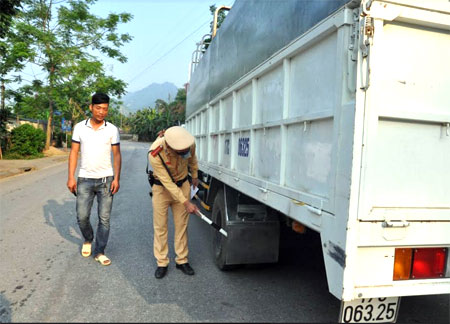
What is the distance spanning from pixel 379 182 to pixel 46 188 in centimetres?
923

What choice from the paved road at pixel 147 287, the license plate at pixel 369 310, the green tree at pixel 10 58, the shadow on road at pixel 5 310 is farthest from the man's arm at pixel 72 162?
the green tree at pixel 10 58

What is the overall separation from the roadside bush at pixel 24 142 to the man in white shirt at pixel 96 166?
14963mm

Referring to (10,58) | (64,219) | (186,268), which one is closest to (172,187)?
(186,268)

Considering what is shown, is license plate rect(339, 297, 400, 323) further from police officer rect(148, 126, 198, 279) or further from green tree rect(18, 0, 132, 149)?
green tree rect(18, 0, 132, 149)

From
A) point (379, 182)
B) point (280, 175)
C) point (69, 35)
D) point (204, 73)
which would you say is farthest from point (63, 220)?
point (69, 35)

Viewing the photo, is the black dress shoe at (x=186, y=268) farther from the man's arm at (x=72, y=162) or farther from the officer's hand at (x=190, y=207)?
the man's arm at (x=72, y=162)

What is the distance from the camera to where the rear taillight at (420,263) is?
2008 millimetres

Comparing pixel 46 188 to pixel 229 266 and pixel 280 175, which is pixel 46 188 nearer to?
pixel 229 266

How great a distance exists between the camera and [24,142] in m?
16.9

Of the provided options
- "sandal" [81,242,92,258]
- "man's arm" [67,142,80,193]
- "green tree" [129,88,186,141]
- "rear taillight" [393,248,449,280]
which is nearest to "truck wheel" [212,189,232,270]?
"sandal" [81,242,92,258]

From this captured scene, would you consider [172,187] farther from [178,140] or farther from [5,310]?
[5,310]

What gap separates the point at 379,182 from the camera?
193 cm

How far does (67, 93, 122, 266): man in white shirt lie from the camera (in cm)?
396

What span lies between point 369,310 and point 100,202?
3079 millimetres
